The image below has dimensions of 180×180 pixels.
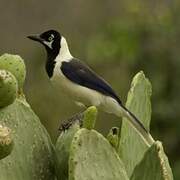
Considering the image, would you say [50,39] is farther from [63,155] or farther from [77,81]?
[63,155]

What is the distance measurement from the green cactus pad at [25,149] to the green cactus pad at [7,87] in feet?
0.29

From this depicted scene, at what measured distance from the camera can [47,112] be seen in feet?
24.7

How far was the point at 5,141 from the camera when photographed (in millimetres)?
1696

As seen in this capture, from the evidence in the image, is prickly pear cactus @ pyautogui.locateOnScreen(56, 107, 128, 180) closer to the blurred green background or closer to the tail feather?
the tail feather

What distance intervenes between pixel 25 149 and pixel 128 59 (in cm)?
534

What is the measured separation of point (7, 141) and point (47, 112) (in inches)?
230

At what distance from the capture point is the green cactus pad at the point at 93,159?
1.83 m

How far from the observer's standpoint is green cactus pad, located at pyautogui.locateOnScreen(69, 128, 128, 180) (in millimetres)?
1834

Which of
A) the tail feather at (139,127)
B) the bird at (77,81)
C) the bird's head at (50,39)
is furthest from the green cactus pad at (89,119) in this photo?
the bird's head at (50,39)

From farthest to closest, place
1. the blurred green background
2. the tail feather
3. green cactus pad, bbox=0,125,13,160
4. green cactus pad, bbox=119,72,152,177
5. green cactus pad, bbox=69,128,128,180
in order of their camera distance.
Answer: the blurred green background → the tail feather → green cactus pad, bbox=119,72,152,177 → green cactus pad, bbox=69,128,128,180 → green cactus pad, bbox=0,125,13,160

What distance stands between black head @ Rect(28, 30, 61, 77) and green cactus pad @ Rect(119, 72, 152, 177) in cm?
91

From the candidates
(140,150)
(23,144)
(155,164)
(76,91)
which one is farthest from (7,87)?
(76,91)

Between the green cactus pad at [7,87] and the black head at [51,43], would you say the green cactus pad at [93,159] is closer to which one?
the green cactus pad at [7,87]

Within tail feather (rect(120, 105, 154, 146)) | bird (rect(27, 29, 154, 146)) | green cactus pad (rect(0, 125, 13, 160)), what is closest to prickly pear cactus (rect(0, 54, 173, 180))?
green cactus pad (rect(0, 125, 13, 160))
